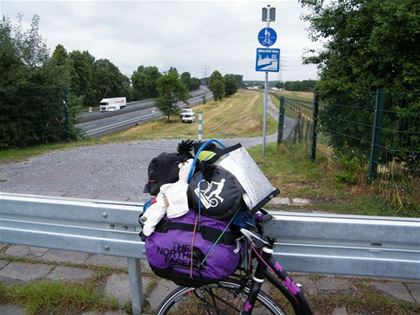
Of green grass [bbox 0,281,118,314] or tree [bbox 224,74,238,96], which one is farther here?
tree [bbox 224,74,238,96]

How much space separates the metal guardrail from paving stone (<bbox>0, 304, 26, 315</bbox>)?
502 millimetres

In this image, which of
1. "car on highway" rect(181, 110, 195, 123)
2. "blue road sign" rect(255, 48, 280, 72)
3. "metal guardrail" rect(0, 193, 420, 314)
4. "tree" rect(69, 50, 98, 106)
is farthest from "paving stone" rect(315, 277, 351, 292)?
"tree" rect(69, 50, 98, 106)

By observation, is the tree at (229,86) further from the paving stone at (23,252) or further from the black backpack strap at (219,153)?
the black backpack strap at (219,153)

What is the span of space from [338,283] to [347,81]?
4.99 m

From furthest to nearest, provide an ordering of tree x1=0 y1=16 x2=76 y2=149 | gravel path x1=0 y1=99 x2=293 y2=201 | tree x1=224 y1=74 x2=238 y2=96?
1. tree x1=224 y1=74 x2=238 y2=96
2. tree x1=0 y1=16 x2=76 y2=149
3. gravel path x1=0 y1=99 x2=293 y2=201

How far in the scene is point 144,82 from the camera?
346 ft

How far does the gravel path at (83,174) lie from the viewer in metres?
6.61

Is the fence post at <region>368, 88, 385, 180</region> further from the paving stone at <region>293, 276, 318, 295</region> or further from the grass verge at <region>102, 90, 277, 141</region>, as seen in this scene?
the grass verge at <region>102, 90, 277, 141</region>

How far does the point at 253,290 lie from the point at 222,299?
325 millimetres

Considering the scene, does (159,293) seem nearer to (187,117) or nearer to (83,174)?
(83,174)

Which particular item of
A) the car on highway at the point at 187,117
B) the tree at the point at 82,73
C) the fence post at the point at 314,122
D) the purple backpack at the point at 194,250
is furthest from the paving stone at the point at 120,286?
the tree at the point at 82,73

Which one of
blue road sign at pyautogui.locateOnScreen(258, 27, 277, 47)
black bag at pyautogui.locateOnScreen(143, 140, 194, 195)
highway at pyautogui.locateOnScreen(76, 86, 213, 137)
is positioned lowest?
highway at pyautogui.locateOnScreen(76, 86, 213, 137)

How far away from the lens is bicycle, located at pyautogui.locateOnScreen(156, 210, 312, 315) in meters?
2.04

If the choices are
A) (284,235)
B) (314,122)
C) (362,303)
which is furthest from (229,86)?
(284,235)
